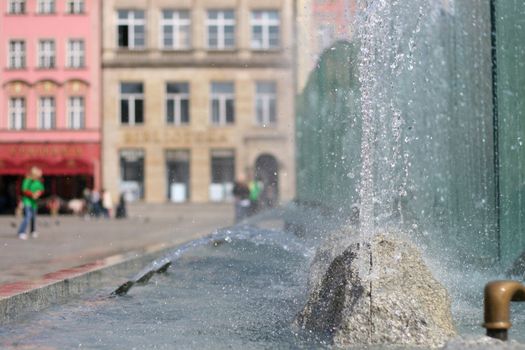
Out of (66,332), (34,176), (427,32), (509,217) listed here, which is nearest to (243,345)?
(66,332)

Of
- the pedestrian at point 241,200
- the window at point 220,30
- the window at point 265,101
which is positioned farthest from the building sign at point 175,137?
the pedestrian at point 241,200

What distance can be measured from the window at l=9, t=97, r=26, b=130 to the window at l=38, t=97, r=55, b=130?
2.86ft

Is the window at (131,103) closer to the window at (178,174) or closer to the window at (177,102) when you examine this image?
the window at (177,102)

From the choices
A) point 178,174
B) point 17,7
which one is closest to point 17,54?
point 17,7

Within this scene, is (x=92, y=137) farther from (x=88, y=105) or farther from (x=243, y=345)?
(x=243, y=345)

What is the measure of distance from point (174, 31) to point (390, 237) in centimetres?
3771

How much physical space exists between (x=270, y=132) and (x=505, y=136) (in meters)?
33.5

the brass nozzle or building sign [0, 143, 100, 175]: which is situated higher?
building sign [0, 143, 100, 175]

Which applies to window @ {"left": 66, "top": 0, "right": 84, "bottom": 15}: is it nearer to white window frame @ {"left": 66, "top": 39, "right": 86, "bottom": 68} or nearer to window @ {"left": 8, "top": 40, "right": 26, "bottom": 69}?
white window frame @ {"left": 66, "top": 39, "right": 86, "bottom": 68}

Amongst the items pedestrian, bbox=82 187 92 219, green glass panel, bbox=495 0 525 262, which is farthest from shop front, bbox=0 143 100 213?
green glass panel, bbox=495 0 525 262

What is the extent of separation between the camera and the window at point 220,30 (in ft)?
138

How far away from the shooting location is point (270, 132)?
42.0 meters

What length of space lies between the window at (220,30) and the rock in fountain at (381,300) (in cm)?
3737

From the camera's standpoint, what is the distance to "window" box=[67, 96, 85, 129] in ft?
137
